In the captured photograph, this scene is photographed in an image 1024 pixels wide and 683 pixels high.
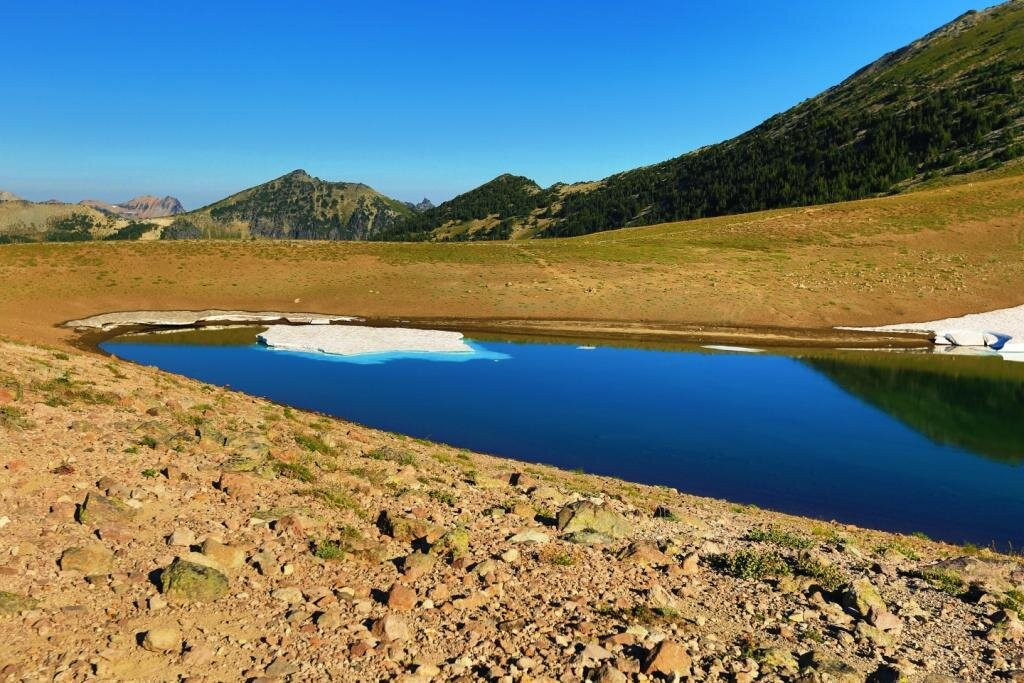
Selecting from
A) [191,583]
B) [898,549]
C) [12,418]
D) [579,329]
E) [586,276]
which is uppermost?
[586,276]

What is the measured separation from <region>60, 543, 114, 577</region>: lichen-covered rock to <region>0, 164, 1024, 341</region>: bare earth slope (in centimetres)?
4238

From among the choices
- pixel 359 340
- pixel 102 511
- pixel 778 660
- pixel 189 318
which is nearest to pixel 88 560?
pixel 102 511

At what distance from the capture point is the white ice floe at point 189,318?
52969mm

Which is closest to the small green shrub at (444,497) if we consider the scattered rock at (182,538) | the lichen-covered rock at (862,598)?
the scattered rock at (182,538)

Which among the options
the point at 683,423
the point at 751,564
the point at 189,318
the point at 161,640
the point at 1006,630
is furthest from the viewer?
the point at 189,318

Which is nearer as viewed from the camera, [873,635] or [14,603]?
[14,603]

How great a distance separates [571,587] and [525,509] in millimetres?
3744

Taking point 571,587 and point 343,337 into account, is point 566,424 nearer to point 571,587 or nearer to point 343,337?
point 571,587

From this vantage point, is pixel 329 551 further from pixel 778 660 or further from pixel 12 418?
pixel 12 418

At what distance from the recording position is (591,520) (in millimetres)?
14805

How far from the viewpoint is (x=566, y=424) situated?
29.0 meters

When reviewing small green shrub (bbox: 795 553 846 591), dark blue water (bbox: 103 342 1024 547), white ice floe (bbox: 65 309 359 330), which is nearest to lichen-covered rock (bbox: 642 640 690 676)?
small green shrub (bbox: 795 553 846 591)

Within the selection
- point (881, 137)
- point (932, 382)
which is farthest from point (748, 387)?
point (881, 137)

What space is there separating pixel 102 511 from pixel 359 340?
36177mm
